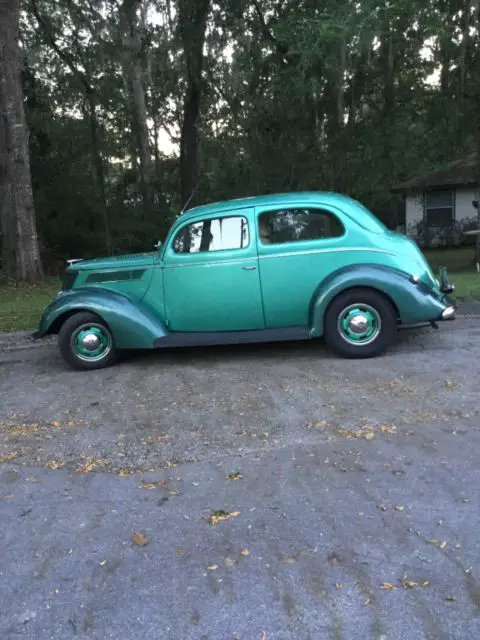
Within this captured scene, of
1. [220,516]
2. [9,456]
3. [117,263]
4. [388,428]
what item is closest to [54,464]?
[9,456]

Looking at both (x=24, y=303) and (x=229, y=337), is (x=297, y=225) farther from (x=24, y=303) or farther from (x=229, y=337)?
(x=24, y=303)

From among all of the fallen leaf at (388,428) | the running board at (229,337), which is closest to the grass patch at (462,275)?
the running board at (229,337)

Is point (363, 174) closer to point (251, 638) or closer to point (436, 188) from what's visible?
point (436, 188)

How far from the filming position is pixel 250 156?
2081 cm

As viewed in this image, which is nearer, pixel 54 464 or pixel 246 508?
pixel 246 508

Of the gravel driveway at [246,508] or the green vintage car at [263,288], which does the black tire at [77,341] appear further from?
the gravel driveway at [246,508]

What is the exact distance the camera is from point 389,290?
688cm

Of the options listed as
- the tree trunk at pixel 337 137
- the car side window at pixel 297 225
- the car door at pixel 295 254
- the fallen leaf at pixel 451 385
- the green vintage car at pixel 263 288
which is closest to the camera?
the fallen leaf at pixel 451 385

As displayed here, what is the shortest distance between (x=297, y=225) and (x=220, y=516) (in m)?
4.44

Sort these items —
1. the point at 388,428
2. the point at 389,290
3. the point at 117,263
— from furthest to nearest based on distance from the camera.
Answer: the point at 117,263
the point at 389,290
the point at 388,428

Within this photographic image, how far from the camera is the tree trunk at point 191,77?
1862 centimetres

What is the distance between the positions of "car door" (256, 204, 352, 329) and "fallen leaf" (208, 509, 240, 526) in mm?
3853

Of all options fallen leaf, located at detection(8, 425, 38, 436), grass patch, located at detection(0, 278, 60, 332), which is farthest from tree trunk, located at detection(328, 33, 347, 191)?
fallen leaf, located at detection(8, 425, 38, 436)

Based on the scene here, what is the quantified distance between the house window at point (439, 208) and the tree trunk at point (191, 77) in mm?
11402
